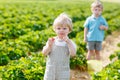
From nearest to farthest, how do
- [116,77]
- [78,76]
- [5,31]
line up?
[116,77]
[78,76]
[5,31]

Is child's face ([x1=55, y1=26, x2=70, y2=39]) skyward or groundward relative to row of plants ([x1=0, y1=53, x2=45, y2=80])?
skyward

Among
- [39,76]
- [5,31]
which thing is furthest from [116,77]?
[5,31]

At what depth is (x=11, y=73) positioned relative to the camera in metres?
7.68

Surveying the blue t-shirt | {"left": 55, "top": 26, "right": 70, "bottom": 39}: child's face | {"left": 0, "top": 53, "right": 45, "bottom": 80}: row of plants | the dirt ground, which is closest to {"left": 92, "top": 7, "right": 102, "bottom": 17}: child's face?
the blue t-shirt

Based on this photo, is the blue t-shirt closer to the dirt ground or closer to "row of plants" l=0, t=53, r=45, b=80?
the dirt ground

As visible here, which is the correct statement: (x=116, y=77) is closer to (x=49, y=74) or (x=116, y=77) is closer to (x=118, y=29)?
(x=49, y=74)

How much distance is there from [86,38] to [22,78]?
3.70m

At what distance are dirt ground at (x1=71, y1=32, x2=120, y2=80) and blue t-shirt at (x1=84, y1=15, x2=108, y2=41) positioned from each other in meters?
0.84

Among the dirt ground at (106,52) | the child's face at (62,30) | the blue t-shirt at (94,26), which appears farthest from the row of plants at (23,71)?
the blue t-shirt at (94,26)

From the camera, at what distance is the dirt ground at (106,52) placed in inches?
365

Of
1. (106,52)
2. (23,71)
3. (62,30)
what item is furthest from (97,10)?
(62,30)

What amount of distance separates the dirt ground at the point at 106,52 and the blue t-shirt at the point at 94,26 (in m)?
0.84

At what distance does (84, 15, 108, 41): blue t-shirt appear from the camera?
10.6m

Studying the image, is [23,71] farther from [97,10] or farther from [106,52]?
[106,52]
